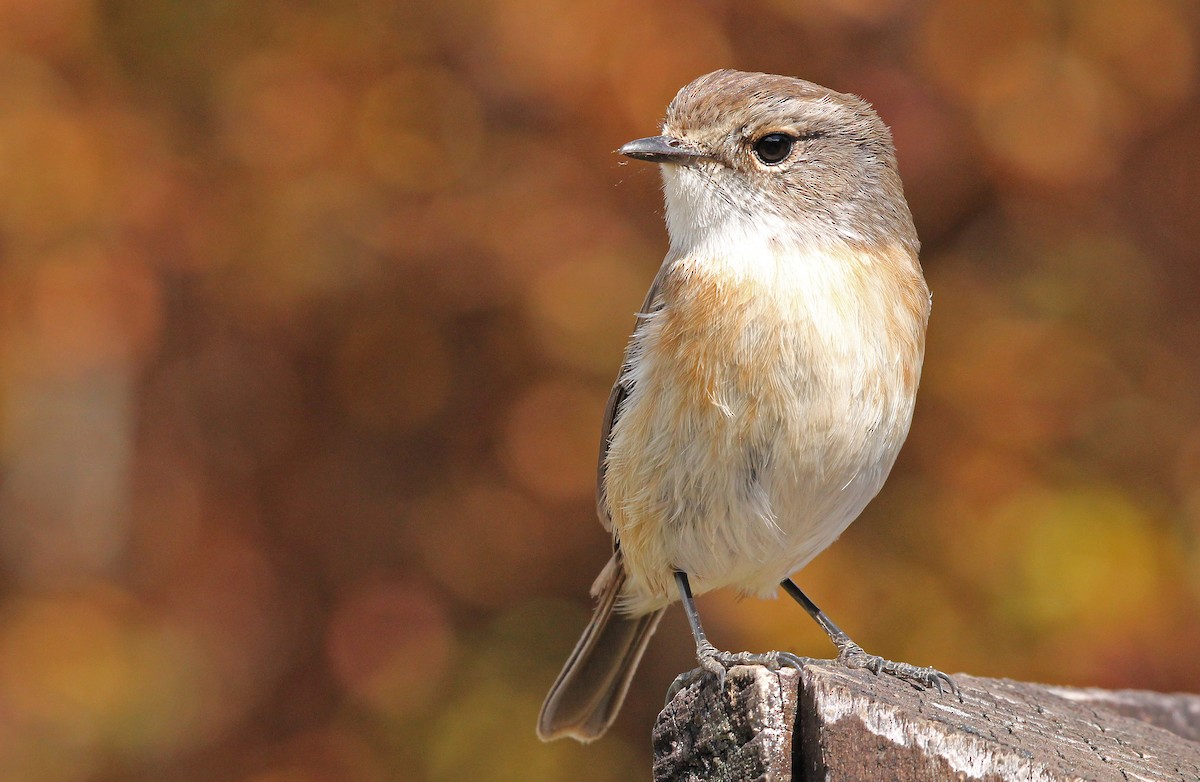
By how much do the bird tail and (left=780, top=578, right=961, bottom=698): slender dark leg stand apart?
57cm

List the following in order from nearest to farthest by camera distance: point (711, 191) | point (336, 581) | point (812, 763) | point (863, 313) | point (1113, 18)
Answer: point (812, 763)
point (863, 313)
point (711, 191)
point (1113, 18)
point (336, 581)

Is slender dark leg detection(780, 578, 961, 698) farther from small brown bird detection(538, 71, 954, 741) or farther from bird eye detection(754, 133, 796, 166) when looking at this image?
bird eye detection(754, 133, 796, 166)

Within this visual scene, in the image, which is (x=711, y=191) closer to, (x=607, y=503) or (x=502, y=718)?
(x=607, y=503)

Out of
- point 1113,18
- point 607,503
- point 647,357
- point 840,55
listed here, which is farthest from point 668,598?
point 1113,18

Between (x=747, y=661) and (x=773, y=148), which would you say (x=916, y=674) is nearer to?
(x=747, y=661)

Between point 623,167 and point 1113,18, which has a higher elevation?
point 1113,18

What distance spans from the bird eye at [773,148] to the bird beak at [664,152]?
0.57 ft

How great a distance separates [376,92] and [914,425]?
2.61 m

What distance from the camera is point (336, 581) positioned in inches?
223

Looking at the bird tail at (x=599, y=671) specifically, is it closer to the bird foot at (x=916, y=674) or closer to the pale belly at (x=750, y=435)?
the pale belly at (x=750, y=435)

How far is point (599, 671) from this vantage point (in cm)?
441

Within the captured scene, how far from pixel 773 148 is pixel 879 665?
153 cm

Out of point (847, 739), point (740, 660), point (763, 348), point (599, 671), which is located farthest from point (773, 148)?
point (847, 739)

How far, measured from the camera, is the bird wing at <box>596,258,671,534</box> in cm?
381
